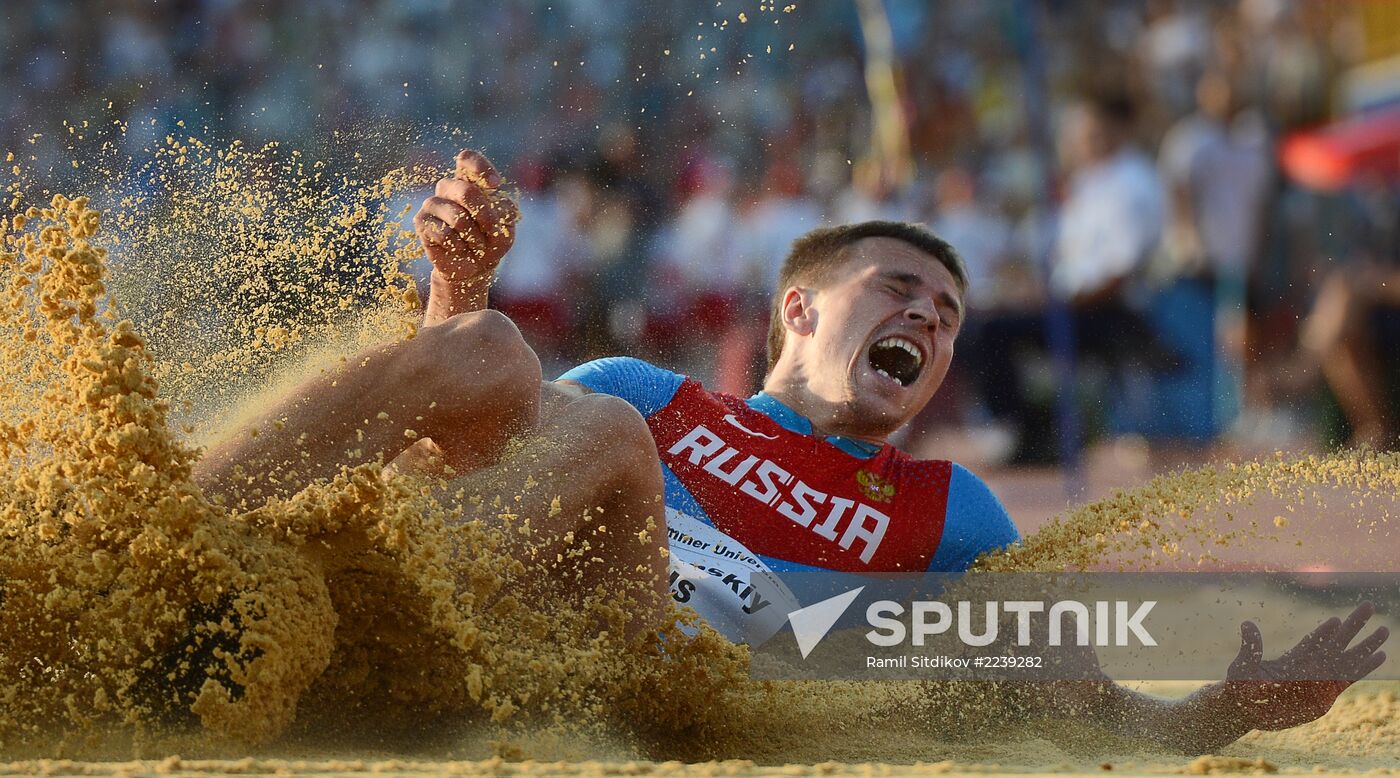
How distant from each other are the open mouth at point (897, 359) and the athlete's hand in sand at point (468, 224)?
908mm

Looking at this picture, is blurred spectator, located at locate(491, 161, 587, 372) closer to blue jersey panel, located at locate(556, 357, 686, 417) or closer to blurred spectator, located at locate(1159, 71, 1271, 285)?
blurred spectator, located at locate(1159, 71, 1271, 285)

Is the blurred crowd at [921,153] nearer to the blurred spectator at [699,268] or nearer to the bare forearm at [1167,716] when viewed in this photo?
the blurred spectator at [699,268]

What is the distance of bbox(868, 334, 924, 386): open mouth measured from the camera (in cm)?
300

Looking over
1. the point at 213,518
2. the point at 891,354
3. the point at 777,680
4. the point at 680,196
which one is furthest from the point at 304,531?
the point at 680,196

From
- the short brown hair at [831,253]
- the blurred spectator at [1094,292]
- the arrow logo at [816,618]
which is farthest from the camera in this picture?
the blurred spectator at [1094,292]

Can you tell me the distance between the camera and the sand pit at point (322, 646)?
5.76ft

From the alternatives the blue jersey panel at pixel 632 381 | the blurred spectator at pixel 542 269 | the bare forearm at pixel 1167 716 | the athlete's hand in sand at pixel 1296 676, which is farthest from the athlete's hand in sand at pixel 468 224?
the blurred spectator at pixel 542 269

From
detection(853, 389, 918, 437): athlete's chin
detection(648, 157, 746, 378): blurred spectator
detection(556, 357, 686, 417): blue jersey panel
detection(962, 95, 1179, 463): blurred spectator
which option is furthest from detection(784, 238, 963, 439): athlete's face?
detection(962, 95, 1179, 463): blurred spectator

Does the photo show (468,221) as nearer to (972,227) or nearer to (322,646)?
(322,646)

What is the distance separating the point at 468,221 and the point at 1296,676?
154 centimetres

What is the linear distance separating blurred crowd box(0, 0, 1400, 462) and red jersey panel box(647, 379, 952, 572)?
2.25 metres

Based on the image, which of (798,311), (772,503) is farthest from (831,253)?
(772,503)

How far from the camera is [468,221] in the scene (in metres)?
2.40

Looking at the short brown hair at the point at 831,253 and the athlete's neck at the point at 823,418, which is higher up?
the short brown hair at the point at 831,253
